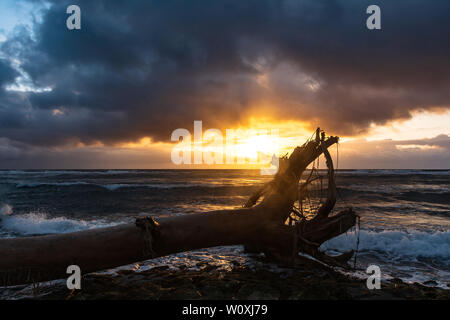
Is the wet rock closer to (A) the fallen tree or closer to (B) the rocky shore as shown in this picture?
(B) the rocky shore

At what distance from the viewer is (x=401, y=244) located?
22.8ft

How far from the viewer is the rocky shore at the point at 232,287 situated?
12.2ft

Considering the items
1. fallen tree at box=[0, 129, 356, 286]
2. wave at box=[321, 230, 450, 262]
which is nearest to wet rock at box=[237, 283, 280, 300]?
fallen tree at box=[0, 129, 356, 286]

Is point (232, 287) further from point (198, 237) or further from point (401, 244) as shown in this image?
point (401, 244)

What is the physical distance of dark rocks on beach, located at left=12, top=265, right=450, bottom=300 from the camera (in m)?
3.72

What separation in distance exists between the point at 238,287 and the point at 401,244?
5.62m

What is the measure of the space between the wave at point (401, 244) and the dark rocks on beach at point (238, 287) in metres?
2.45

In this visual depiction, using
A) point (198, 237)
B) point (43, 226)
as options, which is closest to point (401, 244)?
point (198, 237)

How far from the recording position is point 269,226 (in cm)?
489

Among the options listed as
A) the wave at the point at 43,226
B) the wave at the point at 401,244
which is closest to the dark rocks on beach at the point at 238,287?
the wave at the point at 401,244

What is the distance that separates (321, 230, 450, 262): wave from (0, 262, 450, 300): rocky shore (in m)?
2.43

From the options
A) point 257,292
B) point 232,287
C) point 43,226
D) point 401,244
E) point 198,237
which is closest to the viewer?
point 257,292
